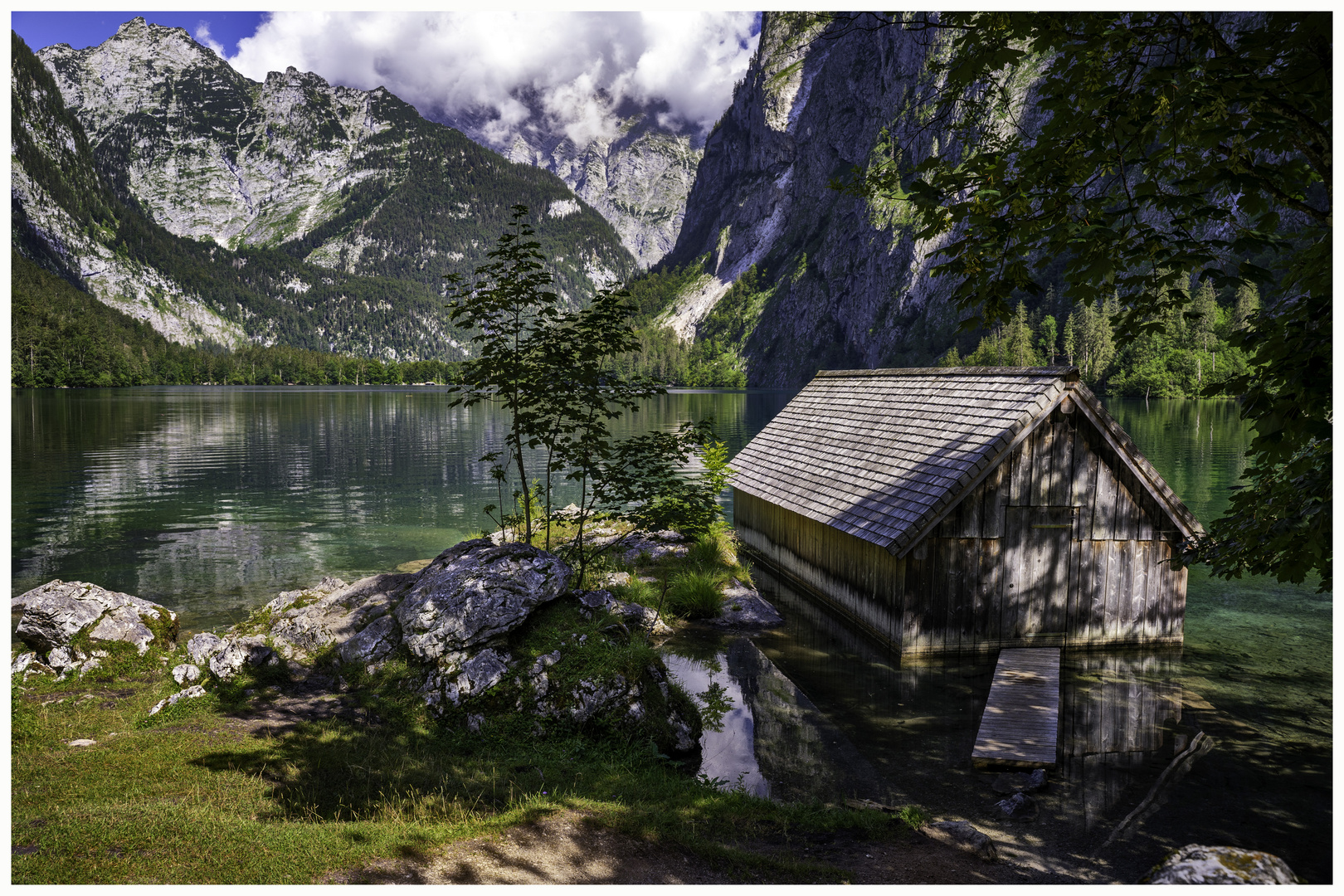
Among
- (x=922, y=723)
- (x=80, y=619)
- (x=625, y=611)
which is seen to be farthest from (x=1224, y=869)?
(x=80, y=619)

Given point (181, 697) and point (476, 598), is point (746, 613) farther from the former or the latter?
point (181, 697)

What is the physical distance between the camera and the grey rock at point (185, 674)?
11.3 meters

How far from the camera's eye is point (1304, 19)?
5.56m

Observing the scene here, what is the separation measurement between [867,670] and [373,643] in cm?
911

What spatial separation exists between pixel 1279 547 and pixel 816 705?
27.6 ft

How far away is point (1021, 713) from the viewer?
11.9m

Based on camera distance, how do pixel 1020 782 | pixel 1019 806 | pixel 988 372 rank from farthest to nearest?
pixel 988 372
pixel 1020 782
pixel 1019 806

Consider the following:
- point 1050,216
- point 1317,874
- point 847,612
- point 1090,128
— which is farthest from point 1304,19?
point 847,612

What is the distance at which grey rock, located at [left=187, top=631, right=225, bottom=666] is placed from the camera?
39.3ft

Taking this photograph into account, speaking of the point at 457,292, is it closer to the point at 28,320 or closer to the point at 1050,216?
the point at 1050,216

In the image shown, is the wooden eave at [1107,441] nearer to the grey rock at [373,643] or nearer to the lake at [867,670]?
the lake at [867,670]

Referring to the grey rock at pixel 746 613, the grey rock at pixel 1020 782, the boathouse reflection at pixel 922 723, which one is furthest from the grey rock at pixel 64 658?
the grey rock at pixel 1020 782

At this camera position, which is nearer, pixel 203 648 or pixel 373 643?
pixel 203 648

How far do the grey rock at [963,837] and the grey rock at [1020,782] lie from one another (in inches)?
63.1
